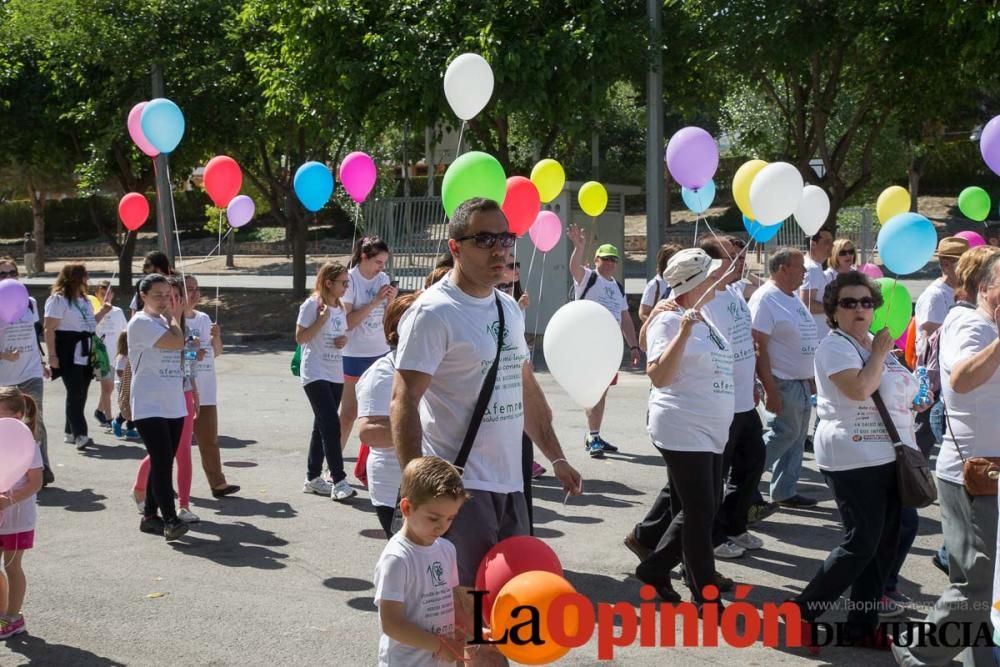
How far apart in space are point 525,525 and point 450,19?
578 inches

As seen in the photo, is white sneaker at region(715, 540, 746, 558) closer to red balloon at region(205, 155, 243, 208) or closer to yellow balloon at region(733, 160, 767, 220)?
yellow balloon at region(733, 160, 767, 220)

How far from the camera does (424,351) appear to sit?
3756 millimetres

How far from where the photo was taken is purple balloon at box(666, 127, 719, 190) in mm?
6715

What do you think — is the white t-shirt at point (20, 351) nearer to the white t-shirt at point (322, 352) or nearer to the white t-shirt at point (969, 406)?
the white t-shirt at point (322, 352)

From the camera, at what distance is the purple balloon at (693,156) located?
6.71m

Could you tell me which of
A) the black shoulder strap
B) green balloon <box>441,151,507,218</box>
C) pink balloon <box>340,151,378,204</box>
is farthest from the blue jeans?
the black shoulder strap

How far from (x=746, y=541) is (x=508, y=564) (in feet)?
11.8

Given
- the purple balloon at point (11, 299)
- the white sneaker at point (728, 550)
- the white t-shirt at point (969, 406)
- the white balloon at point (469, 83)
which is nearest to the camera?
the white t-shirt at point (969, 406)

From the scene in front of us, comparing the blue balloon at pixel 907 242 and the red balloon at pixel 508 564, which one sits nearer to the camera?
the red balloon at pixel 508 564

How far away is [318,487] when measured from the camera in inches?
333

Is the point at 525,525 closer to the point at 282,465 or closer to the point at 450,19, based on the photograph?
the point at 282,465

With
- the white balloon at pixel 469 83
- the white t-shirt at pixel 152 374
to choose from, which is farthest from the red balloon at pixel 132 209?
the white balloon at pixel 469 83

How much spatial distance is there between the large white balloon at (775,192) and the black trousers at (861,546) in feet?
5.63

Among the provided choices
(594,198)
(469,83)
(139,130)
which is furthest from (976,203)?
(139,130)
